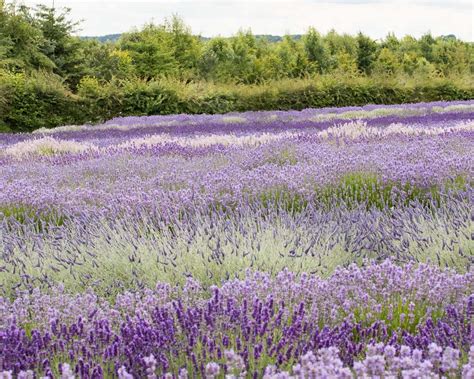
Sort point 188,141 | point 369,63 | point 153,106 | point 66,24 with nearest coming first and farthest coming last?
point 188,141 → point 153,106 → point 66,24 → point 369,63

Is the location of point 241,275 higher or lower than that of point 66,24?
lower

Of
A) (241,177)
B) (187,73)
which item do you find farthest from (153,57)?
(241,177)

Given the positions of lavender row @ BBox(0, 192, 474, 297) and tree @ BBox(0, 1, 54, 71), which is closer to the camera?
lavender row @ BBox(0, 192, 474, 297)

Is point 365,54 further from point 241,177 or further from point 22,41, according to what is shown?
point 241,177

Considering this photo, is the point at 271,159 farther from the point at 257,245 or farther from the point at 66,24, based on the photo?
the point at 66,24

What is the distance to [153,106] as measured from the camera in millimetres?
20797

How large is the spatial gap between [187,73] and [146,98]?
15.2 meters

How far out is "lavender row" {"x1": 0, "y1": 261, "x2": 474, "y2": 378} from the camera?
2088mm

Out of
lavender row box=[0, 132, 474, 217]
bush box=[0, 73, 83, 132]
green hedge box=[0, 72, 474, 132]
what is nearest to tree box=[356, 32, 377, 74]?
green hedge box=[0, 72, 474, 132]

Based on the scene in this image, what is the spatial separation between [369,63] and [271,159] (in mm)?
36495

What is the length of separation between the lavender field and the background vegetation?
1343 centimetres

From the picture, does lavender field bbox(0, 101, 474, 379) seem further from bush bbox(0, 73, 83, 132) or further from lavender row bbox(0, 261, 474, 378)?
bush bbox(0, 73, 83, 132)

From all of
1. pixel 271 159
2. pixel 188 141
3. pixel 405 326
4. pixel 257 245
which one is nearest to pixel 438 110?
pixel 188 141

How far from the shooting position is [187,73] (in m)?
35.5
